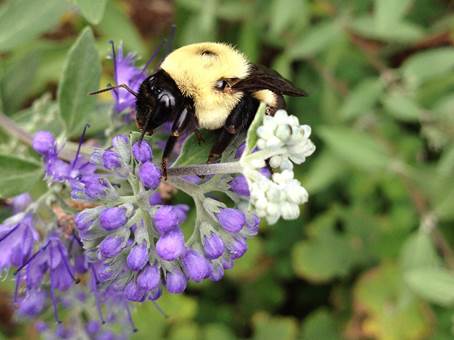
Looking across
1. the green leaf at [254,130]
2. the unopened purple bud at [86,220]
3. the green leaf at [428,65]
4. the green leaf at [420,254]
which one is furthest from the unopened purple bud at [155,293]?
the green leaf at [428,65]

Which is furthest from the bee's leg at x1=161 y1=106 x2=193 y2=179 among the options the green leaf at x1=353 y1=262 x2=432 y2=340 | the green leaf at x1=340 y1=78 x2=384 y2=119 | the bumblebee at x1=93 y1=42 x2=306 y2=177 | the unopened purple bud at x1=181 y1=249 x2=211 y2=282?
the green leaf at x1=353 y1=262 x2=432 y2=340

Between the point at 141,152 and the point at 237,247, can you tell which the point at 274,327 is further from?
the point at 141,152

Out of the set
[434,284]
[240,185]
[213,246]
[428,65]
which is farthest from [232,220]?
[428,65]

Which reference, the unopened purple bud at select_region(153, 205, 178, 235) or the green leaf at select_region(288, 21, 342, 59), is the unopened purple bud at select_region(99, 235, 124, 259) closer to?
the unopened purple bud at select_region(153, 205, 178, 235)

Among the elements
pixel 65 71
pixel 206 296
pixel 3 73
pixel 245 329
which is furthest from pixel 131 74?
pixel 245 329

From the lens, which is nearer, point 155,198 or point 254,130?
point 254,130

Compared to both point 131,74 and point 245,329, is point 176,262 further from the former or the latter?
point 245,329

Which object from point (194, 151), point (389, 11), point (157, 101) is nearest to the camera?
point (157, 101)
